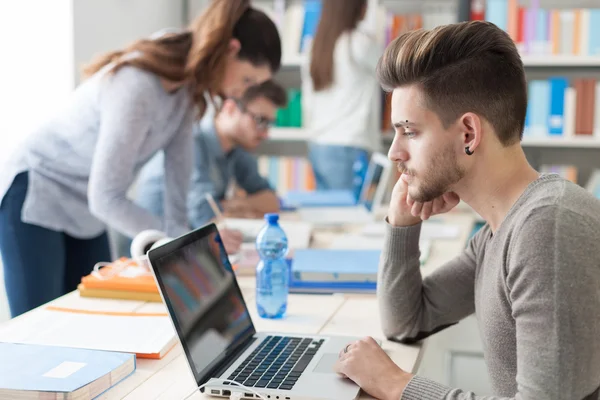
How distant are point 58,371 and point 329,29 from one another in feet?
Result: 9.36

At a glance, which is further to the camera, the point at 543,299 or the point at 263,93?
the point at 263,93

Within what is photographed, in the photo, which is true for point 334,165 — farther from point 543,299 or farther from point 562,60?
point 543,299

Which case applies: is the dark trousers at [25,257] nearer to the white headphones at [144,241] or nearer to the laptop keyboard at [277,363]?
the white headphones at [144,241]

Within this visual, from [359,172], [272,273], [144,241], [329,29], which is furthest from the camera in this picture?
[329,29]

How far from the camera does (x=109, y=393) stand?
1111 mm

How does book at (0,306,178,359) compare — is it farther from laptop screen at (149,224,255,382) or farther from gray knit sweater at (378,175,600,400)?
gray knit sweater at (378,175,600,400)

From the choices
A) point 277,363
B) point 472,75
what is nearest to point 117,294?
point 277,363

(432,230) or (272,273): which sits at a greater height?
(272,273)

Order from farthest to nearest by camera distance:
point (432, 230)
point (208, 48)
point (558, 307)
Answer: point (432, 230), point (208, 48), point (558, 307)

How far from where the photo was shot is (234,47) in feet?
6.54

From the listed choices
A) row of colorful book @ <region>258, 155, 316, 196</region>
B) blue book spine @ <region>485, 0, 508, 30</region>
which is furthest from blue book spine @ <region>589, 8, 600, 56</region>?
row of colorful book @ <region>258, 155, 316, 196</region>

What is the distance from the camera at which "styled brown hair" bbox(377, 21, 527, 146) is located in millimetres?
1133

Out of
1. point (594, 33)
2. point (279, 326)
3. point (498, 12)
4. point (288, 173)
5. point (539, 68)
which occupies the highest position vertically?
point (498, 12)

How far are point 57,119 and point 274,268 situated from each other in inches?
34.1
